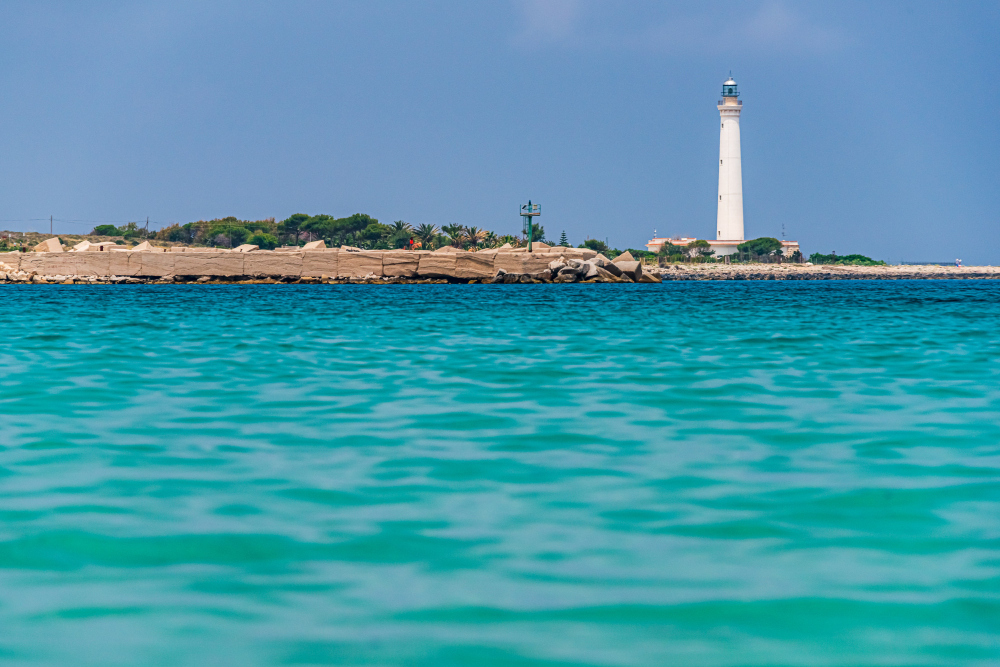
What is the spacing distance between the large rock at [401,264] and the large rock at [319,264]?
2587 mm

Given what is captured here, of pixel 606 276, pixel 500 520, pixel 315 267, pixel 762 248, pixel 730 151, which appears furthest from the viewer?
pixel 762 248

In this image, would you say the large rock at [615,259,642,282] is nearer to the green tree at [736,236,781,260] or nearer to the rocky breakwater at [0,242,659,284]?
the rocky breakwater at [0,242,659,284]

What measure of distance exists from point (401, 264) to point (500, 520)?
152ft

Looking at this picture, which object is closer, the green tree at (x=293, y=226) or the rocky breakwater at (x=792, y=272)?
the rocky breakwater at (x=792, y=272)

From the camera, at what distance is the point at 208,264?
4972 cm

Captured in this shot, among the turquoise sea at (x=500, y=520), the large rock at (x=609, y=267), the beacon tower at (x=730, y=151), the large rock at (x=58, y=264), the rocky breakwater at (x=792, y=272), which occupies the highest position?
the beacon tower at (x=730, y=151)

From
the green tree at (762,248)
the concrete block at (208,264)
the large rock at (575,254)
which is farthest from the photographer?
the green tree at (762,248)

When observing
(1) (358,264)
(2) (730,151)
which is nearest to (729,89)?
(2) (730,151)

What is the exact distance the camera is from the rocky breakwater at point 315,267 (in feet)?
161

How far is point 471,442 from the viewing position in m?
5.36

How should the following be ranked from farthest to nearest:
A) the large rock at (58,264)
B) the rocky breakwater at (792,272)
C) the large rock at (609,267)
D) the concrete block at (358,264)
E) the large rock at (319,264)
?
the rocky breakwater at (792,272) < the large rock at (609,267) < the large rock at (58,264) < the concrete block at (358,264) < the large rock at (319,264)

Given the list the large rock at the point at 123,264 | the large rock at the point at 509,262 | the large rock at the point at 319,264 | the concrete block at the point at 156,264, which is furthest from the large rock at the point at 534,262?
the large rock at the point at 123,264

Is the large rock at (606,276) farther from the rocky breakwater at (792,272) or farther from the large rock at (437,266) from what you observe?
the rocky breakwater at (792,272)

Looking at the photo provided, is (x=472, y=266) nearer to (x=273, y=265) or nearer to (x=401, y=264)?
(x=401, y=264)
